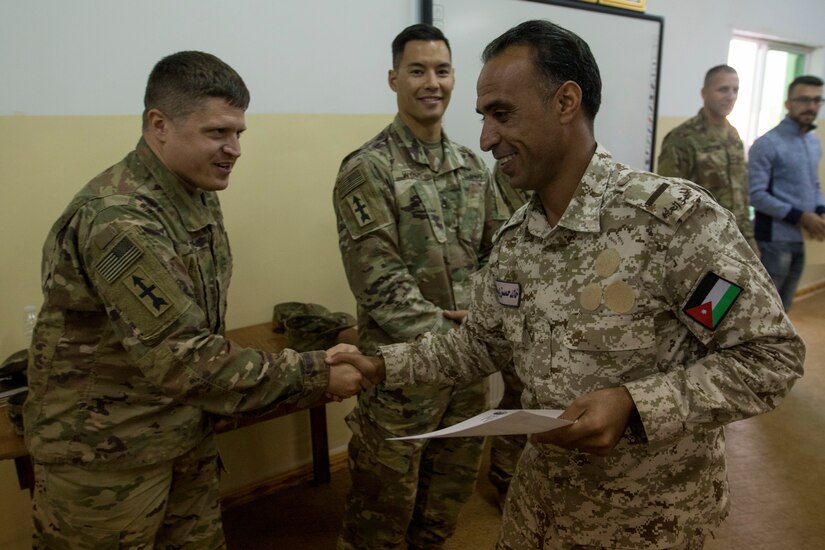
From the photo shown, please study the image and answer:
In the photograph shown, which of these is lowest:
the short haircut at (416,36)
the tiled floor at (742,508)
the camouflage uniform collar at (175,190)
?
the tiled floor at (742,508)

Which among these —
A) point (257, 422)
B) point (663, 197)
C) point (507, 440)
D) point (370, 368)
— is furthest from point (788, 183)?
point (257, 422)

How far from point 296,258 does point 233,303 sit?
1.07 feet

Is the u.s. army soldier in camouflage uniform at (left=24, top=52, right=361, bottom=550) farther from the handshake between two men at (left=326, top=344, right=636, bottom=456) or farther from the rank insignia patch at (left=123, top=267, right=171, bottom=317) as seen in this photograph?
the handshake between two men at (left=326, top=344, right=636, bottom=456)

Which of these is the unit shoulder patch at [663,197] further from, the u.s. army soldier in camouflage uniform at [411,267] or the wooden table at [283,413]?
the wooden table at [283,413]

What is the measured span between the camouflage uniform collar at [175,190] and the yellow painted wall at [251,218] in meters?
0.76

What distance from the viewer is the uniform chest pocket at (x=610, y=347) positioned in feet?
3.34

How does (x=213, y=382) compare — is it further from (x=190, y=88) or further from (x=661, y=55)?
(x=661, y=55)

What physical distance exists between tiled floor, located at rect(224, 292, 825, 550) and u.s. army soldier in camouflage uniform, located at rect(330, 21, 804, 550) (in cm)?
135

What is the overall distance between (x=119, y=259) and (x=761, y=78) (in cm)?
549

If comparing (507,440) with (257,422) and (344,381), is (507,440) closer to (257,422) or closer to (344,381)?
(257,422)

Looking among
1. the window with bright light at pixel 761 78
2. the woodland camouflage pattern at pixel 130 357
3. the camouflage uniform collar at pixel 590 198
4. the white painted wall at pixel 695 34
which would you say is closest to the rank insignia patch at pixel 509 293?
the camouflage uniform collar at pixel 590 198

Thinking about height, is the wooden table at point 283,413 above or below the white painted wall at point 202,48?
below

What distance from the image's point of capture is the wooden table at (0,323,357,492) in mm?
1600

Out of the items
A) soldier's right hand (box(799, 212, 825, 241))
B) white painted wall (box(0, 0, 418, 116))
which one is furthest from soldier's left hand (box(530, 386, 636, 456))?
soldier's right hand (box(799, 212, 825, 241))
